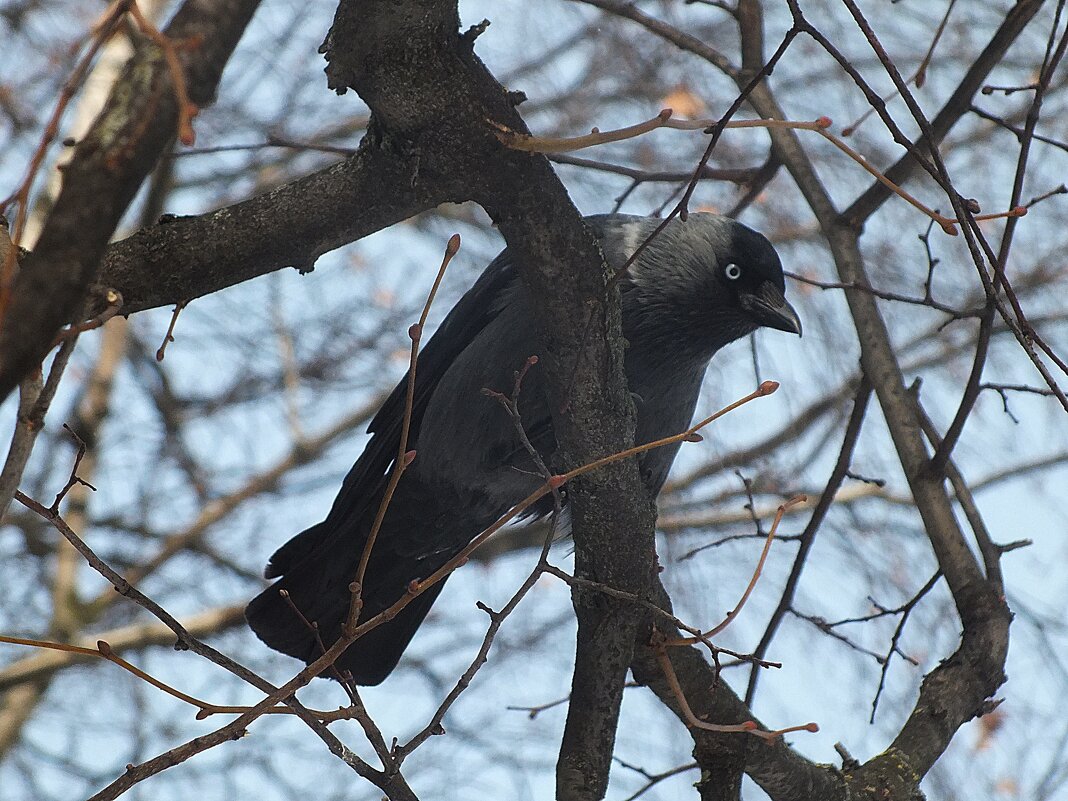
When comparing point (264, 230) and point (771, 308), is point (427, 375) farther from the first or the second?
point (264, 230)

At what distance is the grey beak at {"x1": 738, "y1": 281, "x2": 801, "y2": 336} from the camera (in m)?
3.86

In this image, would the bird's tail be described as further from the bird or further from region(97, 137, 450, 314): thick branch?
region(97, 137, 450, 314): thick branch

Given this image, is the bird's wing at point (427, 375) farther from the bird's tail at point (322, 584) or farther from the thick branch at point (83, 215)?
the thick branch at point (83, 215)

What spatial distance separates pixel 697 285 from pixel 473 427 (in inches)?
35.9

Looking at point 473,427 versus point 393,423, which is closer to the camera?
point 473,427

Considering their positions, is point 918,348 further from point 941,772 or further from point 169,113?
point 169,113

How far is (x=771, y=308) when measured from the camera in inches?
153

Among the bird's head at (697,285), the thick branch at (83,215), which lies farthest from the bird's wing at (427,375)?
the thick branch at (83,215)

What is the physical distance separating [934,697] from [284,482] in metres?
5.63

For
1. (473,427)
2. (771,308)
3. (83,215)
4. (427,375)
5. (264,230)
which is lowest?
(83,215)

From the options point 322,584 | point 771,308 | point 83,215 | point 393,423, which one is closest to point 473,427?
point 393,423

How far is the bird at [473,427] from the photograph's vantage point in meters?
3.69

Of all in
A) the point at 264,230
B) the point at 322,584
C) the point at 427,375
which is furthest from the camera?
the point at 427,375

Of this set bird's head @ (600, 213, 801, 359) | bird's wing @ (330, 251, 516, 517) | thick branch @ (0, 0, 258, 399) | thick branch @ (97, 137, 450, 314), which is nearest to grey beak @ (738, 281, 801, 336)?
bird's head @ (600, 213, 801, 359)
